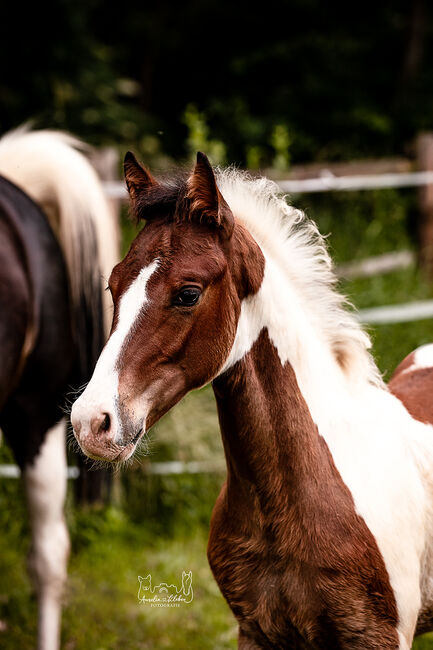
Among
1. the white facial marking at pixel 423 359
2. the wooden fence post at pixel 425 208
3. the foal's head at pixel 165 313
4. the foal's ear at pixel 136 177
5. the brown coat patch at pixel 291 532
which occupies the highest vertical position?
the wooden fence post at pixel 425 208

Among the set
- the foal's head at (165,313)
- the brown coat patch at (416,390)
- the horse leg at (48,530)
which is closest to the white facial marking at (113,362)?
the foal's head at (165,313)

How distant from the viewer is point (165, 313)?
1800 millimetres

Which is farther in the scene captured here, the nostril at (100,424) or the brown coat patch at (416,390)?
the brown coat patch at (416,390)

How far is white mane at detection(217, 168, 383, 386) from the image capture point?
7.02 ft

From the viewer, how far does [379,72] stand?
10891 mm

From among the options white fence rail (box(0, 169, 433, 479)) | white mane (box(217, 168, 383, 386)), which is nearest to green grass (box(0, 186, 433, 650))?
white fence rail (box(0, 169, 433, 479))

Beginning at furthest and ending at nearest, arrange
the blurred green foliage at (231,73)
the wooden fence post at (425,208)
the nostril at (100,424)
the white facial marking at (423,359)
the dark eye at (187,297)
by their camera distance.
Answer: the blurred green foliage at (231,73) → the wooden fence post at (425,208) → the white facial marking at (423,359) → the dark eye at (187,297) → the nostril at (100,424)

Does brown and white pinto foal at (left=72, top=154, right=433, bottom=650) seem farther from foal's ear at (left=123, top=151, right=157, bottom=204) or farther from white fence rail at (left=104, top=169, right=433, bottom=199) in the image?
white fence rail at (left=104, top=169, right=433, bottom=199)

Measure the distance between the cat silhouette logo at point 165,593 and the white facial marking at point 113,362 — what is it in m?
1.91

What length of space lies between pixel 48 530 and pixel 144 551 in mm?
987

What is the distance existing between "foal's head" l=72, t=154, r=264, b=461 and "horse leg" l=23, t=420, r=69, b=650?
4.68 feet

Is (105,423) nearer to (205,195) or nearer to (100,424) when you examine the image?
(100,424)

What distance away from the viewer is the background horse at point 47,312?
10.1ft

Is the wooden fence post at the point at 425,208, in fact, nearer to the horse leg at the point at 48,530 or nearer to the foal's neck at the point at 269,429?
the horse leg at the point at 48,530
